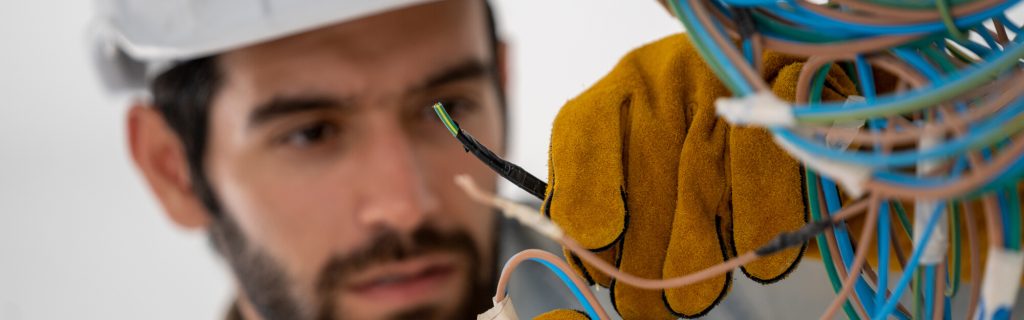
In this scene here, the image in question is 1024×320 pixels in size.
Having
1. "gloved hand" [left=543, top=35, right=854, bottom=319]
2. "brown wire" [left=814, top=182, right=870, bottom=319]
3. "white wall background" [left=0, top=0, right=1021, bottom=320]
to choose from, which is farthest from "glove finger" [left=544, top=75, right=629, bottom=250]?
"white wall background" [left=0, top=0, right=1021, bottom=320]

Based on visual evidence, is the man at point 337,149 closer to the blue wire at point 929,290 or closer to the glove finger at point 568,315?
the glove finger at point 568,315

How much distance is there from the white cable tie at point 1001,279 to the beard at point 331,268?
0.72 meters

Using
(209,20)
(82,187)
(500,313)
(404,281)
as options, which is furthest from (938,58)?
(82,187)

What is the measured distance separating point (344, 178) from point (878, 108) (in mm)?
729

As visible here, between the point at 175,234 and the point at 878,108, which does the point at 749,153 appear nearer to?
the point at 878,108

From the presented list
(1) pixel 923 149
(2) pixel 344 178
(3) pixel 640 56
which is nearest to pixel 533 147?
(2) pixel 344 178

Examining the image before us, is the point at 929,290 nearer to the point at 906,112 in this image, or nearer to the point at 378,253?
the point at 906,112

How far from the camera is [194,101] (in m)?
0.95

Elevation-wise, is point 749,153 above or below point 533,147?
above

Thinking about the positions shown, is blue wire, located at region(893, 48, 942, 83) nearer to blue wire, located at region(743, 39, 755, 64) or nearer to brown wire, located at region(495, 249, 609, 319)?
blue wire, located at region(743, 39, 755, 64)

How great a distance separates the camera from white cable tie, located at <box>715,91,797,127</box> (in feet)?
0.96

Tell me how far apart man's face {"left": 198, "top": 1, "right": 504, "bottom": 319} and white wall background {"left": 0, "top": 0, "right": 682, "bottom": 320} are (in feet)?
0.50

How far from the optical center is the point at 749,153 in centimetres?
45

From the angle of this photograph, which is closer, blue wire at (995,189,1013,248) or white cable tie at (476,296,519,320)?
blue wire at (995,189,1013,248)
